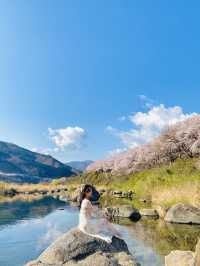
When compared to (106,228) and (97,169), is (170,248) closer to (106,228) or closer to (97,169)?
(106,228)

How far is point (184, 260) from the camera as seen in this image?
16578 mm

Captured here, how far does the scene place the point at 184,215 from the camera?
30.8 metres

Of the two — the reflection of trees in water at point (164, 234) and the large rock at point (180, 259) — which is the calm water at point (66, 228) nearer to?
the reflection of trees in water at point (164, 234)

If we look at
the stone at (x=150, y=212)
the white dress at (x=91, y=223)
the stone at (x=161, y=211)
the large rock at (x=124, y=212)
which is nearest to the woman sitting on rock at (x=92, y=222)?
Result: the white dress at (x=91, y=223)

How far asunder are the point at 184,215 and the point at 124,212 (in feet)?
24.0

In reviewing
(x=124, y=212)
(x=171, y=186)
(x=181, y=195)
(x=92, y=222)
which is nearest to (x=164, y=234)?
(x=181, y=195)

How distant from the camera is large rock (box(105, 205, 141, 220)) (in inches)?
1416

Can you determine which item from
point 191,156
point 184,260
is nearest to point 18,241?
point 184,260

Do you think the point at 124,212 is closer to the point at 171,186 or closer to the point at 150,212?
the point at 150,212

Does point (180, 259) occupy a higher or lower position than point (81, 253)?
lower

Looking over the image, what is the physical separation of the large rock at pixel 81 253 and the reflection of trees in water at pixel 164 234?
596 cm

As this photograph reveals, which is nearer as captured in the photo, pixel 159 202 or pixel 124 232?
pixel 124 232

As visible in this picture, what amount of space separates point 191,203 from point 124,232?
8.05 metres

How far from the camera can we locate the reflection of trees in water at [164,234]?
22984 mm
